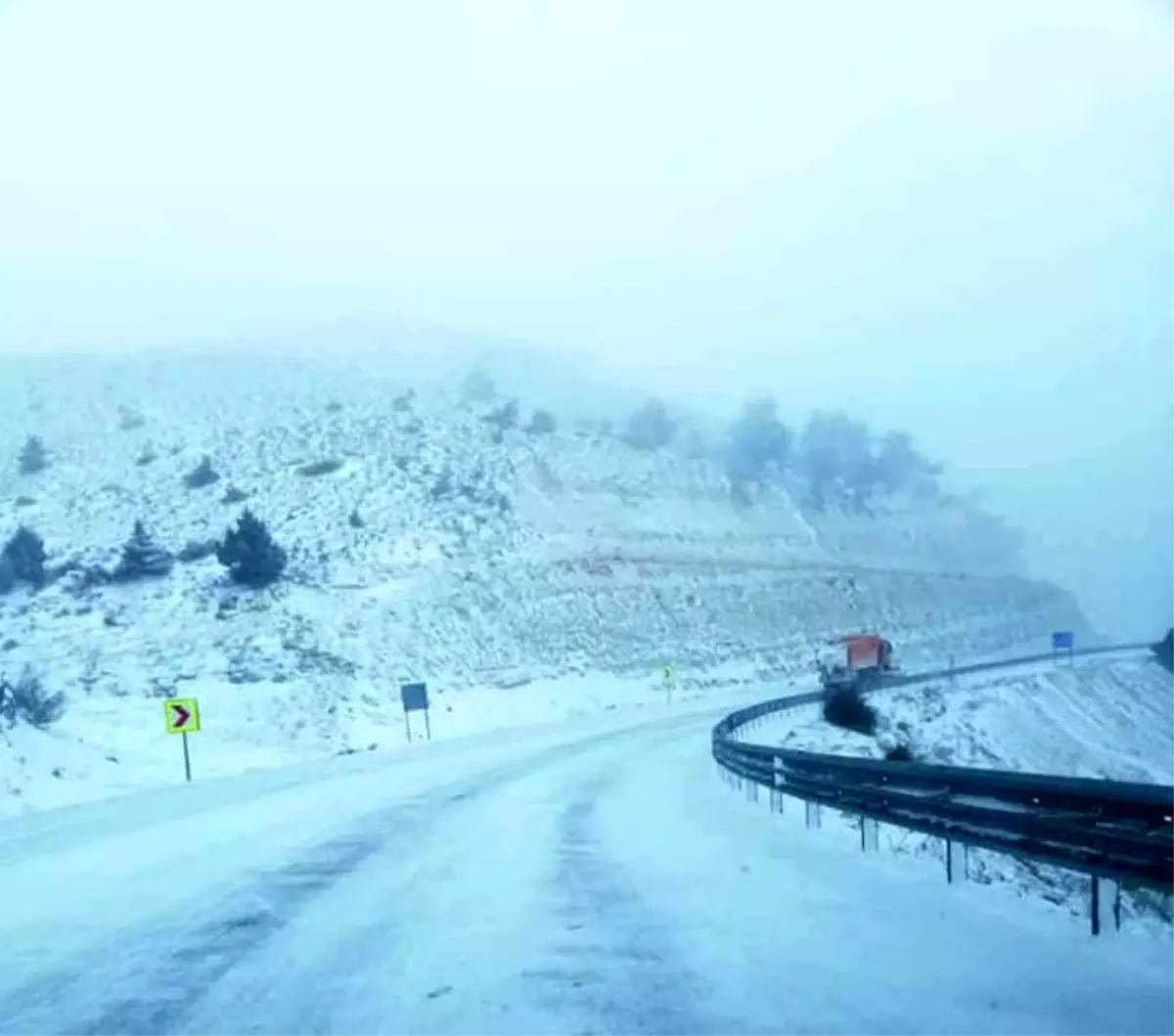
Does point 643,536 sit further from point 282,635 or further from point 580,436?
point 282,635

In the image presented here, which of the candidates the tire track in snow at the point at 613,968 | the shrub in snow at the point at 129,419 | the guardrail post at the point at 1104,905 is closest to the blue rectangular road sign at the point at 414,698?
the tire track in snow at the point at 613,968

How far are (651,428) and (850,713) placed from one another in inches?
2435

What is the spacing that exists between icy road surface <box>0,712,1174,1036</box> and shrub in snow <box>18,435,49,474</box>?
234 feet

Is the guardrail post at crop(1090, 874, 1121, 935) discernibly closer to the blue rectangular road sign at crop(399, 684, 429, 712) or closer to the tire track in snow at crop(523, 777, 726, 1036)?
the tire track in snow at crop(523, 777, 726, 1036)

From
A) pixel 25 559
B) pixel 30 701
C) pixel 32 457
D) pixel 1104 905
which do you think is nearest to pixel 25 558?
pixel 25 559

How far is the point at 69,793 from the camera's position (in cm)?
3303

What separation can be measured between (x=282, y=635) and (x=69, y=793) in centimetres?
2861

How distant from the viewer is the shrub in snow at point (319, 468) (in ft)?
282

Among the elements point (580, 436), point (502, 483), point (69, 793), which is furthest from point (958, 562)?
point (69, 793)

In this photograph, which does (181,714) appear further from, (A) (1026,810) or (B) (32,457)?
(B) (32,457)

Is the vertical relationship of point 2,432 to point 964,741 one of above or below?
above

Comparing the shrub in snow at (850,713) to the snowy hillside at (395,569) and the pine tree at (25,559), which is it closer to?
the snowy hillside at (395,569)

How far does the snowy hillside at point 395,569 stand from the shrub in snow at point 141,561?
101cm

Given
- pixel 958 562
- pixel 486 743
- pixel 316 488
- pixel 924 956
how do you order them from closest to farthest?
pixel 924 956 < pixel 486 743 < pixel 316 488 < pixel 958 562
